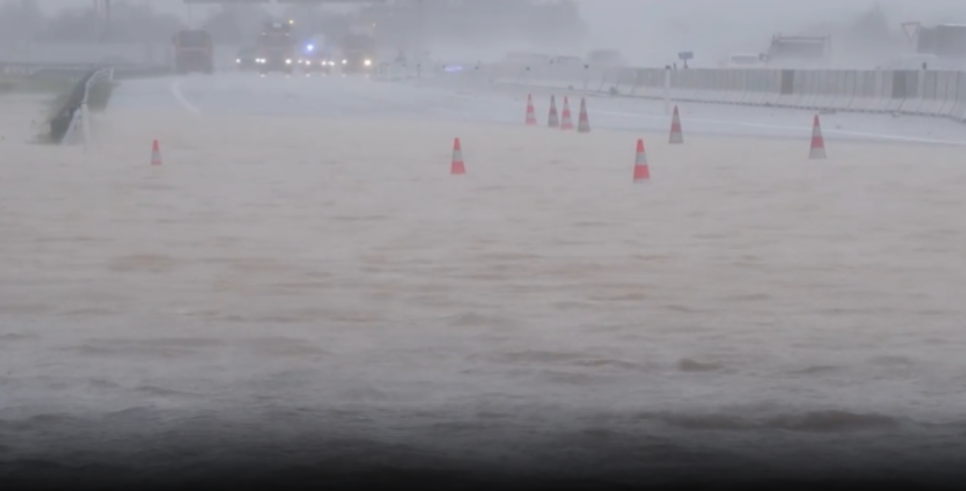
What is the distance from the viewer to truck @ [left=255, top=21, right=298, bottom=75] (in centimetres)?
9644

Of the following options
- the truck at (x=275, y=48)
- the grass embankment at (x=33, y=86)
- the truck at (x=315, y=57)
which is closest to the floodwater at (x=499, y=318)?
the grass embankment at (x=33, y=86)

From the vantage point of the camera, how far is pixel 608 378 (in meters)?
8.09

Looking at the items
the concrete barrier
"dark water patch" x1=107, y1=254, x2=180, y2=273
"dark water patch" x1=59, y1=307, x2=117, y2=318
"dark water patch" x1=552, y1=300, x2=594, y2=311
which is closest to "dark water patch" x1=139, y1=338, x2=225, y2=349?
"dark water patch" x1=59, y1=307, x2=117, y2=318

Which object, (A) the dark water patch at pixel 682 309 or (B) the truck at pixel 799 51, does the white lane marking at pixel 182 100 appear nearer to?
(B) the truck at pixel 799 51

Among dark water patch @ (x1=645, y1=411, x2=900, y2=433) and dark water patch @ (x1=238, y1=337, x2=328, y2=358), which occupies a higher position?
dark water patch @ (x1=645, y1=411, x2=900, y2=433)

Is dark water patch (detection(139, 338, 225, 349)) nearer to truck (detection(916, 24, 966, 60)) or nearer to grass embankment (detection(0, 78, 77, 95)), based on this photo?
truck (detection(916, 24, 966, 60))

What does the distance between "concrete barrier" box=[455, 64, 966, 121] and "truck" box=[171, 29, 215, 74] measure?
32.5 meters

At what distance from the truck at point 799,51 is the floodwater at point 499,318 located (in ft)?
143

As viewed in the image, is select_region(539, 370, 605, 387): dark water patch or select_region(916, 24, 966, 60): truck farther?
select_region(916, 24, 966, 60): truck

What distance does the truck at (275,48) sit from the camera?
3797 inches

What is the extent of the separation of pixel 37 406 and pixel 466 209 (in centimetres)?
899

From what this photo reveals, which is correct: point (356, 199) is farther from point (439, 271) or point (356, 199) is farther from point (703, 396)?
point (703, 396)

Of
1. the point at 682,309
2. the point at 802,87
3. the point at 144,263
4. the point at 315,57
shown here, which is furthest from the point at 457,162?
the point at 315,57

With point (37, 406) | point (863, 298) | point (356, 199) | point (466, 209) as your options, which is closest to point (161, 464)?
point (37, 406)
